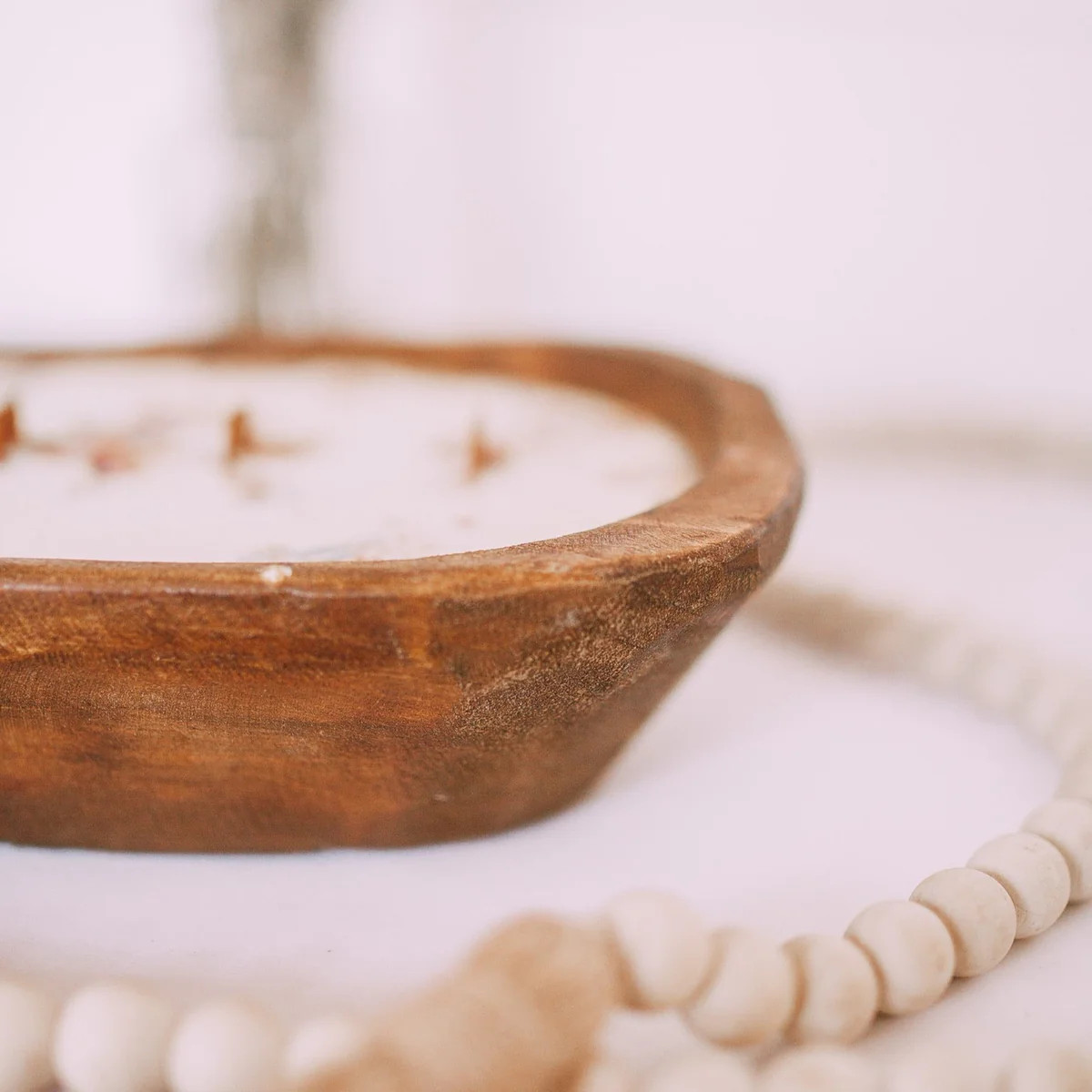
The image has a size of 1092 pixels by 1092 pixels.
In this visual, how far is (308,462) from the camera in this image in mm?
633

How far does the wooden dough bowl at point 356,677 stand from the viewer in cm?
38

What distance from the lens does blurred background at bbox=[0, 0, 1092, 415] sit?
3.86 feet

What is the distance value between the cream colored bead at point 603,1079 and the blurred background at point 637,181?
967mm

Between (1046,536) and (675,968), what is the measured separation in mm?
776

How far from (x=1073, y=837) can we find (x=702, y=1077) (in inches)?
8.4

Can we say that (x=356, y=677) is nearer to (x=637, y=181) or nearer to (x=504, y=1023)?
(x=504, y=1023)

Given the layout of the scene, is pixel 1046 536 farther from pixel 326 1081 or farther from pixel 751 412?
pixel 326 1081

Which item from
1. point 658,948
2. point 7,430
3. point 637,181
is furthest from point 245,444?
point 637,181

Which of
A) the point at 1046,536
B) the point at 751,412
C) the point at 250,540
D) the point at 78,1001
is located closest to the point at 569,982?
the point at 78,1001

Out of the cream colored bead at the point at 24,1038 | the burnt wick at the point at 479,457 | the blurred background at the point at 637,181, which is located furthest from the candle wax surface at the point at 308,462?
the blurred background at the point at 637,181

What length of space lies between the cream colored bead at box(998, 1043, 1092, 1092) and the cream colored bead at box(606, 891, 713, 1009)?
10 centimetres

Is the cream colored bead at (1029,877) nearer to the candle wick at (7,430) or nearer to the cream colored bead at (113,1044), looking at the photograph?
the cream colored bead at (113,1044)

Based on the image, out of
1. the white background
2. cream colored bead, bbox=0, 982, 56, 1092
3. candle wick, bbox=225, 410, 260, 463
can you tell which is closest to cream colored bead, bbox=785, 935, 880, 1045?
cream colored bead, bbox=0, 982, 56, 1092

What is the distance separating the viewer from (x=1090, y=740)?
551mm
